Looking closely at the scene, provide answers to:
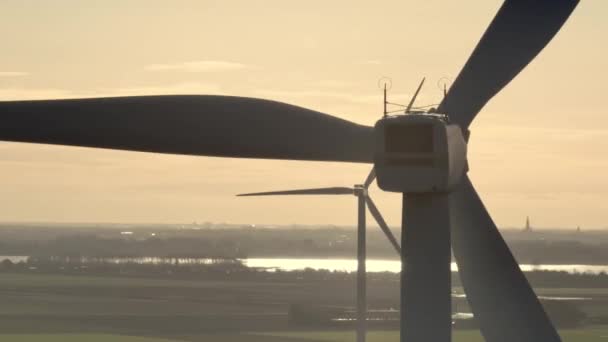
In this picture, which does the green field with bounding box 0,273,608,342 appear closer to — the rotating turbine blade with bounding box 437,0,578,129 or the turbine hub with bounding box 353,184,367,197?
the turbine hub with bounding box 353,184,367,197

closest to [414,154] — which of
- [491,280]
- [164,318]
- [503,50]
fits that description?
[491,280]

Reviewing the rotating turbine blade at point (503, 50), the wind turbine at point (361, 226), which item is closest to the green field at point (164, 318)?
the wind turbine at point (361, 226)

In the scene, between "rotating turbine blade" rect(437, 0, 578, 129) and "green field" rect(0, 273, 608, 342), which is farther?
"green field" rect(0, 273, 608, 342)

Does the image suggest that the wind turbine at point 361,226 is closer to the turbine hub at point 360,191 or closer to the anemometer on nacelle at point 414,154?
the turbine hub at point 360,191

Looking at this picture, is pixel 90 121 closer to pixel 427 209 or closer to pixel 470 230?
pixel 427 209

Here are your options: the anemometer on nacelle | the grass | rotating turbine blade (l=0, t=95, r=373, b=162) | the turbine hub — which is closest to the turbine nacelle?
the anemometer on nacelle
